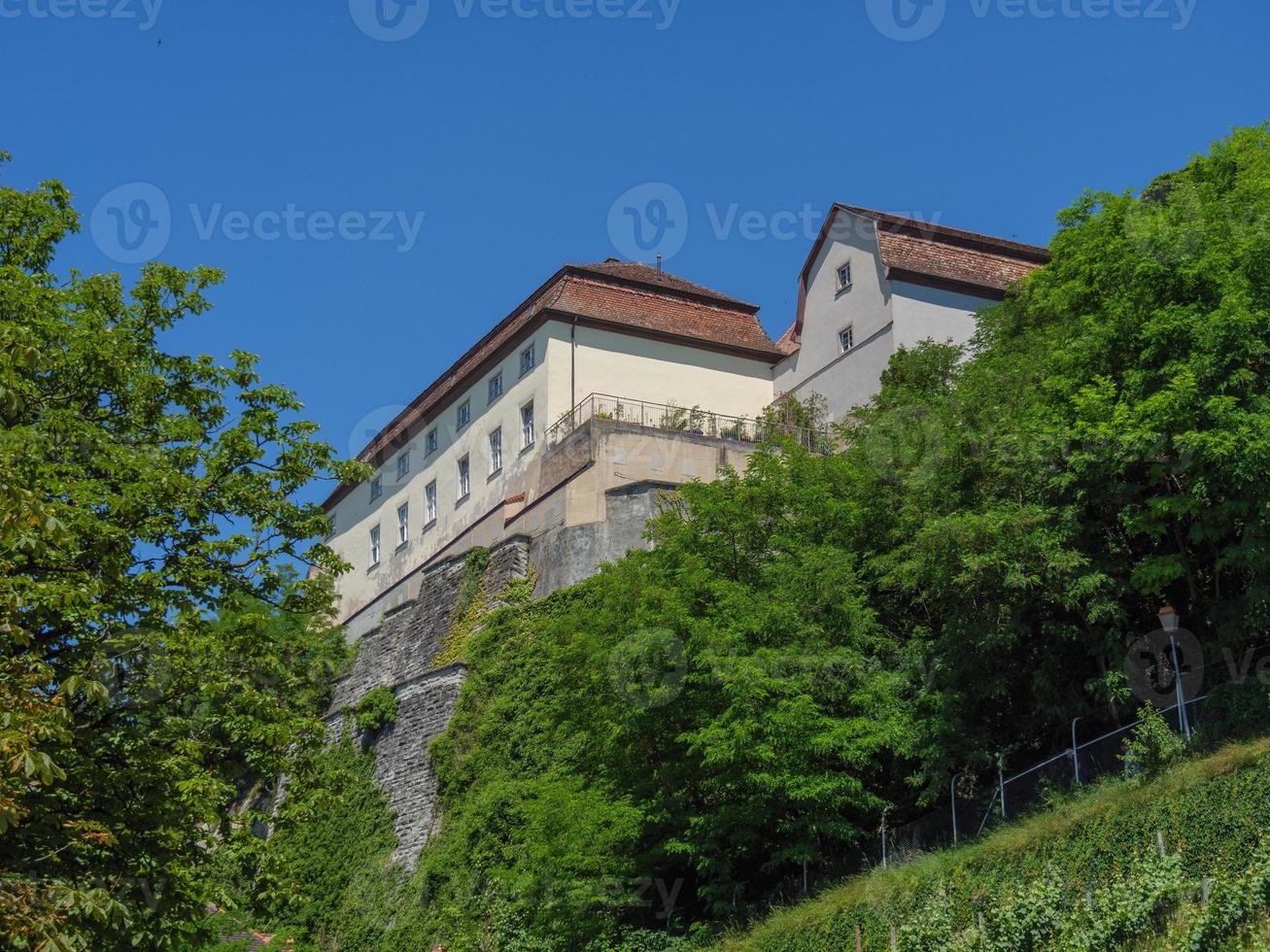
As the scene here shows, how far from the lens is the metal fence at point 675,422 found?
42.1 meters

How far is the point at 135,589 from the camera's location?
1767 cm

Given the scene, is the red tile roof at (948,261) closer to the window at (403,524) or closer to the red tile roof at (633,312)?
the red tile roof at (633,312)

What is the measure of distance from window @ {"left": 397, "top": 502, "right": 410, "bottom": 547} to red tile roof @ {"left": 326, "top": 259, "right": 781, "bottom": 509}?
459 centimetres

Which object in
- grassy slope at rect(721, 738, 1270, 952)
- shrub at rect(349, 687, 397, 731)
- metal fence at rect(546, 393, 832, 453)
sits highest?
metal fence at rect(546, 393, 832, 453)

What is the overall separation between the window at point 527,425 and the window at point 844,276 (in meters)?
9.95

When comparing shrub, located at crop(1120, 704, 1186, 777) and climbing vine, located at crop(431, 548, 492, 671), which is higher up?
climbing vine, located at crop(431, 548, 492, 671)

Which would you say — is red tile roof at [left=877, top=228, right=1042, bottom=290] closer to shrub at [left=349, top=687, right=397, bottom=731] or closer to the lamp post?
shrub at [left=349, top=687, right=397, bottom=731]

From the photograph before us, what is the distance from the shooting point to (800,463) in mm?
31188

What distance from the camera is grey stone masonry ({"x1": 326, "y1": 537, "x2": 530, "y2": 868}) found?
3647cm

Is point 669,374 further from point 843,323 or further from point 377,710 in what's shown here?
point 377,710

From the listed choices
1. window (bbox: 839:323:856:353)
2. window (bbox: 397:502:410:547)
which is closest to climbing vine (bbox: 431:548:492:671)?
window (bbox: 397:502:410:547)

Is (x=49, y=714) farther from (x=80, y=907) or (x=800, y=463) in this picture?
(x=800, y=463)

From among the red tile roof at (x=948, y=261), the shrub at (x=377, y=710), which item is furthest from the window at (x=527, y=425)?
the red tile roof at (x=948, y=261)

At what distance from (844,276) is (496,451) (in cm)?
1199
